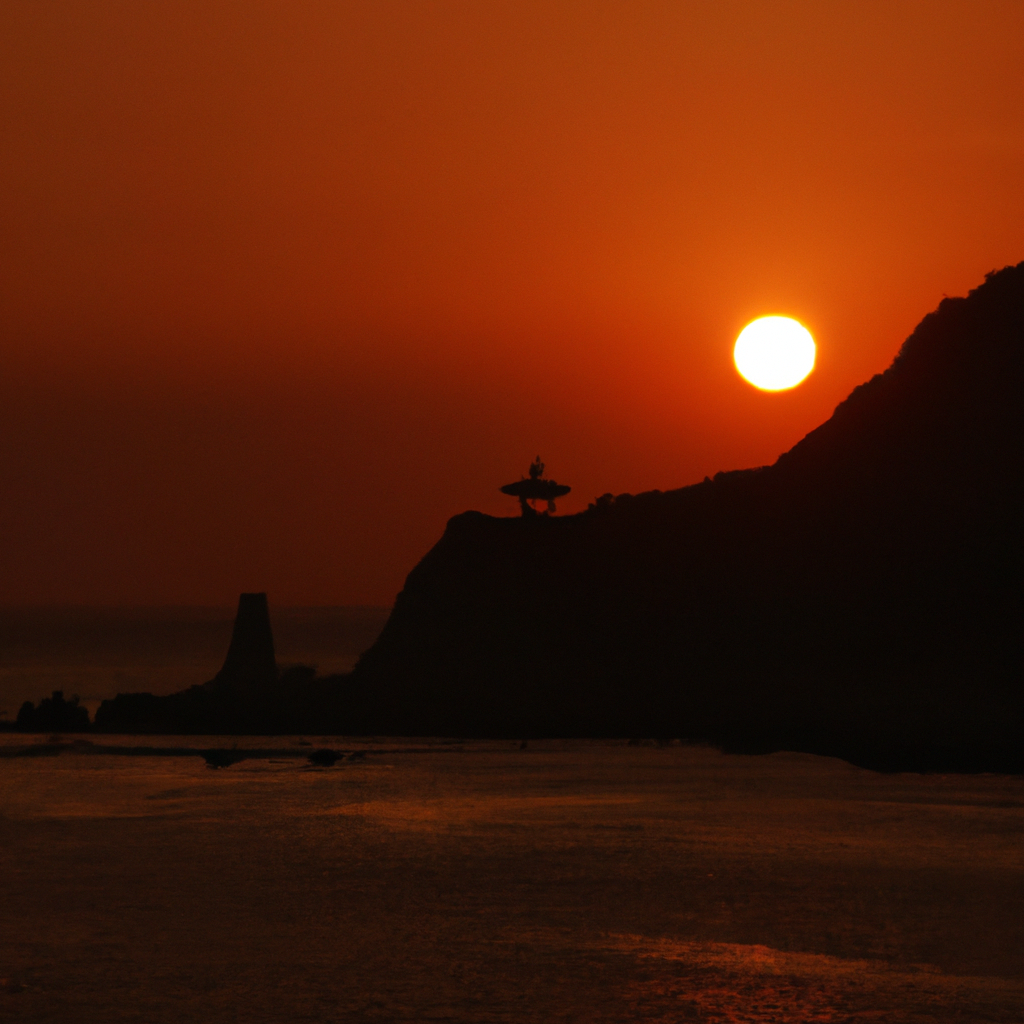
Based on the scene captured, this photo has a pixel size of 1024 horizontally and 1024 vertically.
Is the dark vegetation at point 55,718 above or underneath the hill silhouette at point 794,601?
underneath

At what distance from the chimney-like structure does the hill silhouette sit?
23.0 metres

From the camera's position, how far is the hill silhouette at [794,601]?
57.1 meters

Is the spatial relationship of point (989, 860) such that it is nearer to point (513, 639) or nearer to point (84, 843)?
point (84, 843)

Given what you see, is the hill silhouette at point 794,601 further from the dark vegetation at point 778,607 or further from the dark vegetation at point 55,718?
the dark vegetation at point 55,718

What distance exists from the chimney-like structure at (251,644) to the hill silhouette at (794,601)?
2299 centimetres

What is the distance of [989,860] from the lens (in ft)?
90.0

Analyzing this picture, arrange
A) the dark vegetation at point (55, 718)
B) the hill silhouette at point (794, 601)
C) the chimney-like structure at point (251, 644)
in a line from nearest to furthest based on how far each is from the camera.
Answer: the hill silhouette at point (794, 601) → the dark vegetation at point (55, 718) → the chimney-like structure at point (251, 644)

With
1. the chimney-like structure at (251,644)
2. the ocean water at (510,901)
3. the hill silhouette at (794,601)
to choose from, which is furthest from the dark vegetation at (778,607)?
the chimney-like structure at (251,644)

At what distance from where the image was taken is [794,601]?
62.4m

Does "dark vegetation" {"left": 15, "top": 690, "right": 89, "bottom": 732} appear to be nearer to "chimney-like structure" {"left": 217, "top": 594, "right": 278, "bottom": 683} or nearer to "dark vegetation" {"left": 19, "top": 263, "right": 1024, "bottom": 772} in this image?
"dark vegetation" {"left": 19, "top": 263, "right": 1024, "bottom": 772}

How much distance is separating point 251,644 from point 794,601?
41.7 metres

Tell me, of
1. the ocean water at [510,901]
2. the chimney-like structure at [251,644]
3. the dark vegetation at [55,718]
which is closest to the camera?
the ocean water at [510,901]

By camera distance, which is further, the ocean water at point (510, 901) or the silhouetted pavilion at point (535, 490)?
the silhouetted pavilion at point (535, 490)

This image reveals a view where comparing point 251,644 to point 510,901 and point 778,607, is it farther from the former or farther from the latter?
point 510,901
